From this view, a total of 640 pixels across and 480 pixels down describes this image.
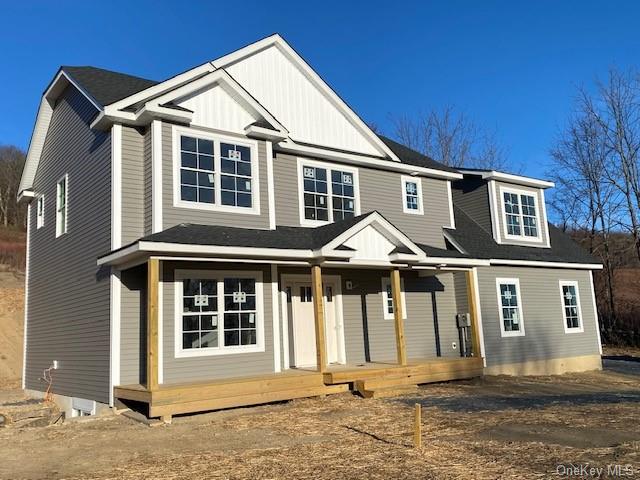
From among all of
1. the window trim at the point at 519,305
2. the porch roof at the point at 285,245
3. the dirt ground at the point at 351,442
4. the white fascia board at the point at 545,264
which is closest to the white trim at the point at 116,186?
the porch roof at the point at 285,245

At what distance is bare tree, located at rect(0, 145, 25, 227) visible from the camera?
166 feet

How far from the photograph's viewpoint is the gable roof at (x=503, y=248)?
50.6 ft

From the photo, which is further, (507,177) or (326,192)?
(507,177)

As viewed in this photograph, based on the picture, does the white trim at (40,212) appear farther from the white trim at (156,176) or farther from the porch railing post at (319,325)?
the porch railing post at (319,325)

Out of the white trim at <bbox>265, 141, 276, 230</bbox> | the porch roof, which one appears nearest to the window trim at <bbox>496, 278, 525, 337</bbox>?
the porch roof

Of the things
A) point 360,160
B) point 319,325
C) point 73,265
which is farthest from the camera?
point 360,160

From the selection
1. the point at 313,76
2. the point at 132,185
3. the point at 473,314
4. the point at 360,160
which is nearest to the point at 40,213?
the point at 132,185

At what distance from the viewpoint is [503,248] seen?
649 inches

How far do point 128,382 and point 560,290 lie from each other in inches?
517

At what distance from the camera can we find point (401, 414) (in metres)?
9.23

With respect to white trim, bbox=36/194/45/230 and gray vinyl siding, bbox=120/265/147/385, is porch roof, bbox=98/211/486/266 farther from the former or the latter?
white trim, bbox=36/194/45/230

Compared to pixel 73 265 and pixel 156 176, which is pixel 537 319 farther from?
pixel 73 265

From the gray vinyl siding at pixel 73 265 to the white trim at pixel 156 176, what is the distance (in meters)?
0.93

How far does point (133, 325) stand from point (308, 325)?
4242 mm
